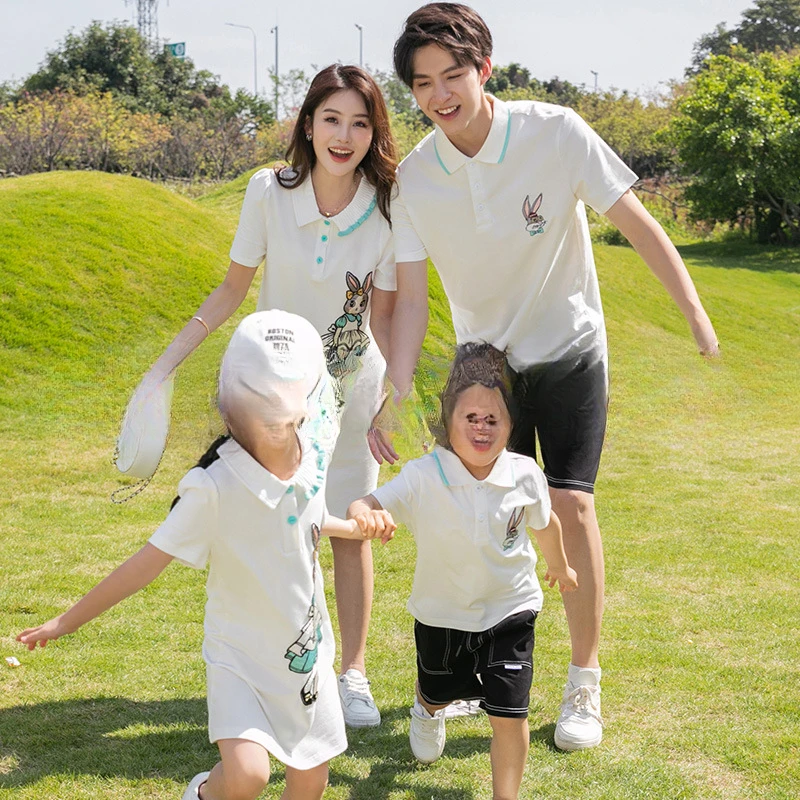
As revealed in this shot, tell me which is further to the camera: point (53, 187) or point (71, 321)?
point (53, 187)

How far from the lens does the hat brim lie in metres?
2.66

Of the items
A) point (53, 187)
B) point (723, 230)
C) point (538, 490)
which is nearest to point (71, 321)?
point (53, 187)

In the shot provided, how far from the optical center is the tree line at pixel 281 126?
1839cm

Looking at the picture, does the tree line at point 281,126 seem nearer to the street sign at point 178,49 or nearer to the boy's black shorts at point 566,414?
the street sign at point 178,49

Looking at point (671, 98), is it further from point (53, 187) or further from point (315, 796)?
point (315, 796)

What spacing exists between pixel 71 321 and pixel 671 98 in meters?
24.6

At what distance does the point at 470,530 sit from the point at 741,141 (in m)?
17.5

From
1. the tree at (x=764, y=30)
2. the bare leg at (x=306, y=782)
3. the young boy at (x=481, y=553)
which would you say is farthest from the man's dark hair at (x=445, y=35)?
the tree at (x=764, y=30)

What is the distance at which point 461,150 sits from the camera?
2.85 metres

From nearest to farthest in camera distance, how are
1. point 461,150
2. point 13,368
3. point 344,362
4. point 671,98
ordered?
point 461,150 < point 344,362 < point 13,368 < point 671,98

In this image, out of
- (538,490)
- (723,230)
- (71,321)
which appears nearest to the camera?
(538,490)

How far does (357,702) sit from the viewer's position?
3.17 m

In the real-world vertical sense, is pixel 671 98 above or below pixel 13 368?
above

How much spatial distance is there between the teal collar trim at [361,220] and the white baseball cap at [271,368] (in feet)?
2.83
